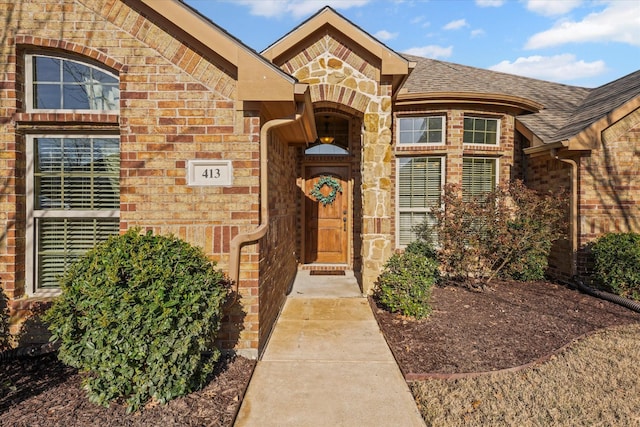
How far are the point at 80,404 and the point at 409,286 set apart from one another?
3971 mm

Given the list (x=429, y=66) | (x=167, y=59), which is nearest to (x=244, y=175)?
(x=167, y=59)

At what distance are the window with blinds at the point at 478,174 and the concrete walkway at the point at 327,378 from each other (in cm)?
433

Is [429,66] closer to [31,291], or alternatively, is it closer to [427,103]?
[427,103]

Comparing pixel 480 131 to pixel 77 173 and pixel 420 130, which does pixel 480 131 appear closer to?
pixel 420 130

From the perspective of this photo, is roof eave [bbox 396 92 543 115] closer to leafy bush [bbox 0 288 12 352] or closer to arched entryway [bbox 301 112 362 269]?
arched entryway [bbox 301 112 362 269]

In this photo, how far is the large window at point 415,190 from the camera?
7859 millimetres

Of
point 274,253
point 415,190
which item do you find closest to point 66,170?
point 274,253

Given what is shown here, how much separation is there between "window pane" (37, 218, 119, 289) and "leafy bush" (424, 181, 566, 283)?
5.13 m

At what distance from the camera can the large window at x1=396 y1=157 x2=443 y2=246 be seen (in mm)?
7859

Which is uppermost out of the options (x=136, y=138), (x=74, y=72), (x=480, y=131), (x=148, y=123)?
(x=480, y=131)

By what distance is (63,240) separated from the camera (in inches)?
153

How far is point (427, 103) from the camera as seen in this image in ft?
A: 24.9

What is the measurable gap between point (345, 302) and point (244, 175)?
315 cm

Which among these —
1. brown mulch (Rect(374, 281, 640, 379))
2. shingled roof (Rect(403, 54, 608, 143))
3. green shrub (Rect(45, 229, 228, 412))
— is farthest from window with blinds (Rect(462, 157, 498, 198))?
green shrub (Rect(45, 229, 228, 412))
